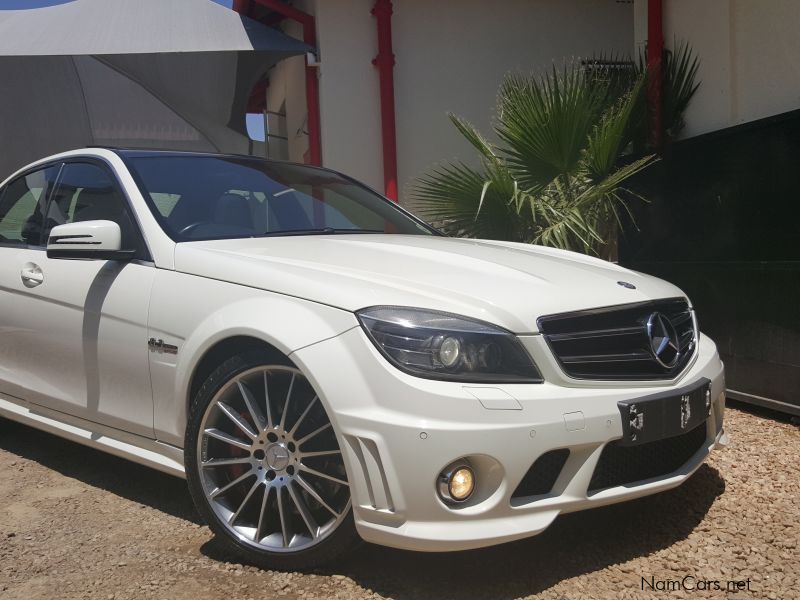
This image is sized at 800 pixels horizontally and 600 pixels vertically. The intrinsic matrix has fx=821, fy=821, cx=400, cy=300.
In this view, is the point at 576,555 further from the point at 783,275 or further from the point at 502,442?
the point at 783,275

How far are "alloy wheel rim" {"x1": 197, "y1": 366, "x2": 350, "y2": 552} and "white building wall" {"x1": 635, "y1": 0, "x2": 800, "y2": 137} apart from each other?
3.68 metres

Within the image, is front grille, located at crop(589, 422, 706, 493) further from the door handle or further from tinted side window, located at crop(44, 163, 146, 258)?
the door handle

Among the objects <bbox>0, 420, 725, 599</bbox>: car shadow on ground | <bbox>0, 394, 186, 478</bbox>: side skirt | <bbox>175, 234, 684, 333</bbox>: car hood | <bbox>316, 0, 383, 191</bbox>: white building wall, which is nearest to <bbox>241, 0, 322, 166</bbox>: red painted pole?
<bbox>316, 0, 383, 191</bbox>: white building wall

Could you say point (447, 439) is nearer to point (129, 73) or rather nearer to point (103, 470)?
point (103, 470)

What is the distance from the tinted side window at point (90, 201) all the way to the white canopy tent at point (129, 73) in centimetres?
530

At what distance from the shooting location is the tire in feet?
8.57

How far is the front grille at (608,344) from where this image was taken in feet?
8.36

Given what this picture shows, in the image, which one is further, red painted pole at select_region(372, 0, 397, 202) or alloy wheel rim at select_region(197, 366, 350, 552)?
red painted pole at select_region(372, 0, 397, 202)

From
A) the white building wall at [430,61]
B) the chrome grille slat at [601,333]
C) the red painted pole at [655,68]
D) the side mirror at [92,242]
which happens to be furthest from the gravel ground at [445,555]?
the white building wall at [430,61]

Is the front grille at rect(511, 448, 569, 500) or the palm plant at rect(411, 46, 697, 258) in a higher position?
the palm plant at rect(411, 46, 697, 258)

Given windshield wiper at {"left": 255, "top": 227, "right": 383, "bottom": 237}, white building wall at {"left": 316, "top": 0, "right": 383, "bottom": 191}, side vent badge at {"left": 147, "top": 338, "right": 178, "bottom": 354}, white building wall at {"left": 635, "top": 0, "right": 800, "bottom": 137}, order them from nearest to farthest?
side vent badge at {"left": 147, "top": 338, "right": 178, "bottom": 354} < windshield wiper at {"left": 255, "top": 227, "right": 383, "bottom": 237} < white building wall at {"left": 635, "top": 0, "right": 800, "bottom": 137} < white building wall at {"left": 316, "top": 0, "right": 383, "bottom": 191}

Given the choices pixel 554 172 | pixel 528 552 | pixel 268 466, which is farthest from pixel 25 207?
pixel 554 172

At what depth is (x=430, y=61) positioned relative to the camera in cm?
932

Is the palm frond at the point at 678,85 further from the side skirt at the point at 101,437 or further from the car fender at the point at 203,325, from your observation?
the side skirt at the point at 101,437
